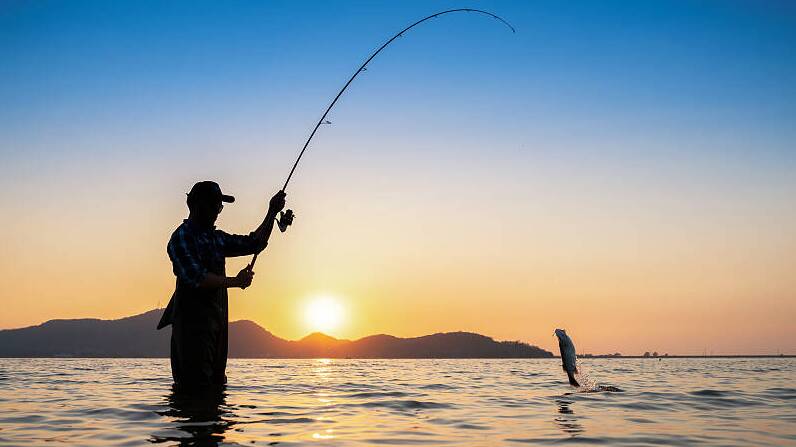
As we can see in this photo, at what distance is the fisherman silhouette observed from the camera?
336 inches

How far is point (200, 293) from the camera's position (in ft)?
28.6

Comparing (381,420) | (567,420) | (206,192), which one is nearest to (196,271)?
(206,192)

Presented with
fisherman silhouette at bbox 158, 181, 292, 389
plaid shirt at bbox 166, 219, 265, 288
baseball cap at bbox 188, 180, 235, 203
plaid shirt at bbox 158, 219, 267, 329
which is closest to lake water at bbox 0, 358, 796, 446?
fisherman silhouette at bbox 158, 181, 292, 389

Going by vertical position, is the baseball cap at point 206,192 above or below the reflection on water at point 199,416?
above

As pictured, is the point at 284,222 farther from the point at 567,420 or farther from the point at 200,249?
the point at 567,420

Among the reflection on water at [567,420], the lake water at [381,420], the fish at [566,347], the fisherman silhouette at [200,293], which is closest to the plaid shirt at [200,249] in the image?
the fisherman silhouette at [200,293]

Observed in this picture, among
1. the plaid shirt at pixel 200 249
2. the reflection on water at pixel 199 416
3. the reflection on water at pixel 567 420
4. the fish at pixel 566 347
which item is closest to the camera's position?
the reflection on water at pixel 199 416

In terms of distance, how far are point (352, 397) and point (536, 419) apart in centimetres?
404

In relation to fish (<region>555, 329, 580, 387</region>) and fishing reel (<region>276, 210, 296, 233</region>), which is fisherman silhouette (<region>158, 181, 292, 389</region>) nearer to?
fishing reel (<region>276, 210, 296, 233</region>)

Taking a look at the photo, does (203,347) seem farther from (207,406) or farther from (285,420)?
(285,420)

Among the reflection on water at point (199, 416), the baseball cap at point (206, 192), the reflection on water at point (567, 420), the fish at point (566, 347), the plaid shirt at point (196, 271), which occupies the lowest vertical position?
the reflection on water at point (567, 420)

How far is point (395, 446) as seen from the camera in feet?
20.0

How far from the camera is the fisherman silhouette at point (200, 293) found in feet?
28.0

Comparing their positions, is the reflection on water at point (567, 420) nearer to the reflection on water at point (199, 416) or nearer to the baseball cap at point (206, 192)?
the reflection on water at point (199, 416)
